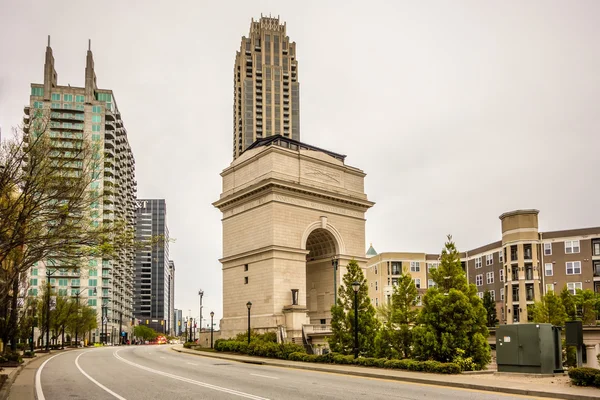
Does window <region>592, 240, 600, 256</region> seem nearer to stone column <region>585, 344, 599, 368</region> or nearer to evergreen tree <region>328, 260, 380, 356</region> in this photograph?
stone column <region>585, 344, 599, 368</region>

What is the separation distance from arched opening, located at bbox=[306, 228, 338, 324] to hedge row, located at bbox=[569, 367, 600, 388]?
1464 inches

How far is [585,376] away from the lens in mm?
18781

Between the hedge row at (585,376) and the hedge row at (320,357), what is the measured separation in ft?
20.7

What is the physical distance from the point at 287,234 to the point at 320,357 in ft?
64.3

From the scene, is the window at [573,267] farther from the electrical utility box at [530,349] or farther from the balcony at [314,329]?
the electrical utility box at [530,349]

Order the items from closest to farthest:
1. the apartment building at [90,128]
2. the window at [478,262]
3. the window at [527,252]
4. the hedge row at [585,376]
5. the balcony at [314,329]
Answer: the hedge row at [585,376], the balcony at [314,329], the window at [527,252], the window at [478,262], the apartment building at [90,128]

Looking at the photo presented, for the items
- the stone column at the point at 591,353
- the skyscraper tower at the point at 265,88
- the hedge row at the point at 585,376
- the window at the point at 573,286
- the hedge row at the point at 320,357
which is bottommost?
the stone column at the point at 591,353

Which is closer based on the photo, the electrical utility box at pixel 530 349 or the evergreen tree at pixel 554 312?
the electrical utility box at pixel 530 349

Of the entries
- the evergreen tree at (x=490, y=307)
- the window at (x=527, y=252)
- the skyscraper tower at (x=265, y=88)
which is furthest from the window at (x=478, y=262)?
the skyscraper tower at (x=265, y=88)

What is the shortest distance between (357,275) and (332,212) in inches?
742

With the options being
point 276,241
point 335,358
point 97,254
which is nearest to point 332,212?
point 276,241

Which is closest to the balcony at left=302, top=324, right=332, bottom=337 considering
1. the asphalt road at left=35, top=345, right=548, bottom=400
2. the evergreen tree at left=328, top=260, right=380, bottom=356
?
the evergreen tree at left=328, top=260, right=380, bottom=356

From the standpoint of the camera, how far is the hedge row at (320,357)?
25406 mm

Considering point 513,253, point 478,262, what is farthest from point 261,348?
point 478,262
